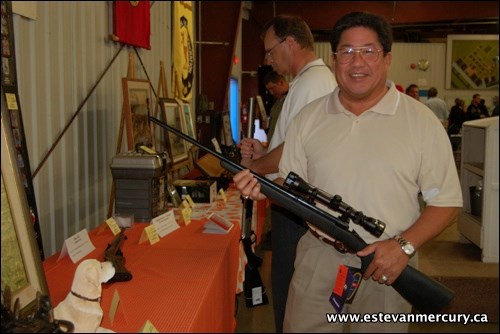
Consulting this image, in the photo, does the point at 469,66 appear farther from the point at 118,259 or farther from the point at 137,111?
the point at 118,259

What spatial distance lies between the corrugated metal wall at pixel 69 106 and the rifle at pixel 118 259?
470 mm

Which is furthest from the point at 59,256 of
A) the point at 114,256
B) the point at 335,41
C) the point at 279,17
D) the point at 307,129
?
the point at 279,17

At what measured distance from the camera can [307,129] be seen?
139cm

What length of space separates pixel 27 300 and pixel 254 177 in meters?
0.59

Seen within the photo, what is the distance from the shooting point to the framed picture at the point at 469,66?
596 centimetres

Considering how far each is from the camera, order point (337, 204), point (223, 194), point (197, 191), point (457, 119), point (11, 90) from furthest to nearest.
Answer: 1. point (457, 119)
2. point (223, 194)
3. point (197, 191)
4. point (11, 90)
5. point (337, 204)

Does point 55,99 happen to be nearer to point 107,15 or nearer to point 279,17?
point 107,15

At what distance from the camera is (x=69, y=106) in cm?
223

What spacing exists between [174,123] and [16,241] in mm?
2469

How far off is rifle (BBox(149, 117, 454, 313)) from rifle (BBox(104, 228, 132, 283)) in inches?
17.8

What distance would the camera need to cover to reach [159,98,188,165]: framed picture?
3203 millimetres

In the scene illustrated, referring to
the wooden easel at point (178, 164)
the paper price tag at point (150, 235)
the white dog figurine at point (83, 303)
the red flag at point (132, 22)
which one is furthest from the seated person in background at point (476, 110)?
the white dog figurine at point (83, 303)

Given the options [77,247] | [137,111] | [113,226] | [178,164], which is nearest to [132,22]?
[137,111]

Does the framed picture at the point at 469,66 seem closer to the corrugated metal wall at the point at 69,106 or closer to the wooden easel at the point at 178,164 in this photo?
the wooden easel at the point at 178,164
